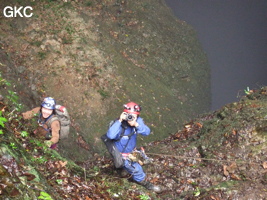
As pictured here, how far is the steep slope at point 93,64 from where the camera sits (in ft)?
38.8

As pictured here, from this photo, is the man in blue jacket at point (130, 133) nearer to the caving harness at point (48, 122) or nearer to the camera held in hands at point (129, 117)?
the camera held in hands at point (129, 117)

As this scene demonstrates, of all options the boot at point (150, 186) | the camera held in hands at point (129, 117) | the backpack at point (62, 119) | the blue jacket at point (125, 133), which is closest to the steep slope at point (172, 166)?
the boot at point (150, 186)

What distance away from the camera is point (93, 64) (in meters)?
13.7

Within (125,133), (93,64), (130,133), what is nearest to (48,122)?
(125,133)

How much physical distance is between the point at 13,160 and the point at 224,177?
16.9 feet

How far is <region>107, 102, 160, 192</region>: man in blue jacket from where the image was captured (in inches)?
191

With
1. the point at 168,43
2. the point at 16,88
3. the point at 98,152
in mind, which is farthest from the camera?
the point at 168,43

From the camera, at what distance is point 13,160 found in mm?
2646

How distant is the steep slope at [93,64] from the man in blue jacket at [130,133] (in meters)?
5.69

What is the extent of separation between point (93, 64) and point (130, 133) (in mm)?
9229

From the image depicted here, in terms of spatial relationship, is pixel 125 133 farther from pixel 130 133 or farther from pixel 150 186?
pixel 150 186

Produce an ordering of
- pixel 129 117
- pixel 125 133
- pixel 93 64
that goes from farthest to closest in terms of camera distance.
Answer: pixel 93 64, pixel 125 133, pixel 129 117

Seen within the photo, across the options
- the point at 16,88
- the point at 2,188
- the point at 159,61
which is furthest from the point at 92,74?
the point at 2,188

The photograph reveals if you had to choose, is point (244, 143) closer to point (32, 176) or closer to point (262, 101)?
point (262, 101)
